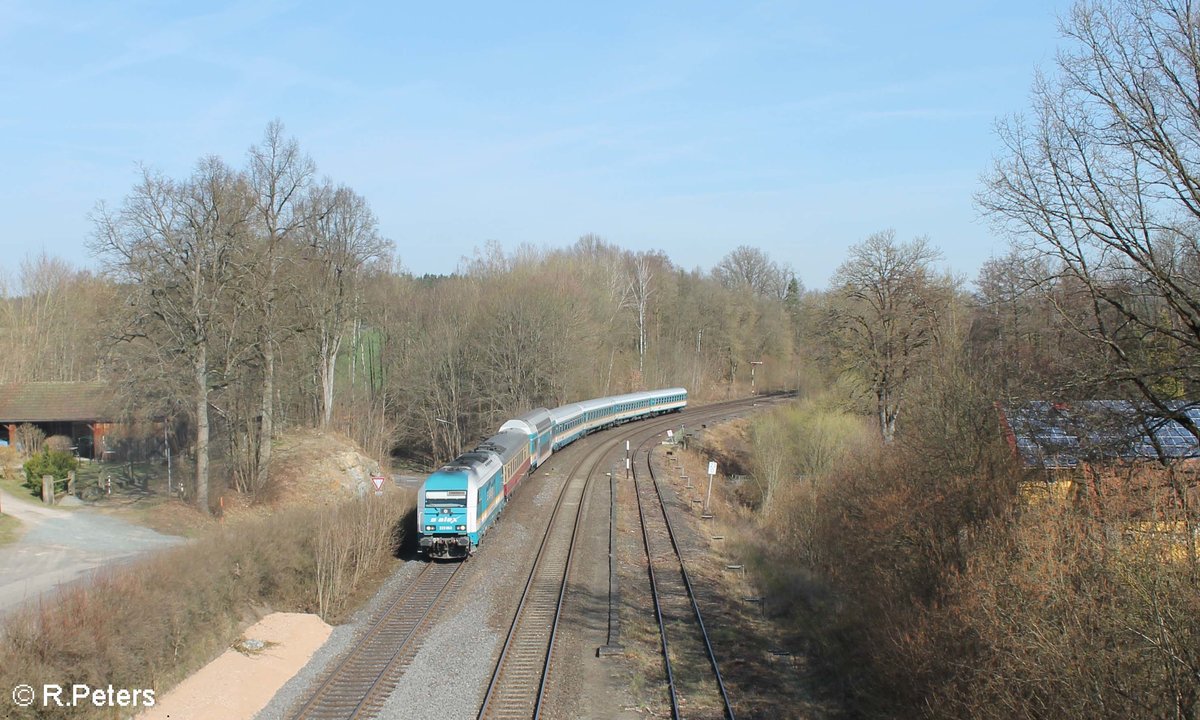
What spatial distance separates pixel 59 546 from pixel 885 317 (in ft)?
105

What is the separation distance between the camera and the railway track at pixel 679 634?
44.2 ft

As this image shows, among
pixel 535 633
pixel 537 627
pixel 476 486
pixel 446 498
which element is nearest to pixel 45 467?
pixel 446 498

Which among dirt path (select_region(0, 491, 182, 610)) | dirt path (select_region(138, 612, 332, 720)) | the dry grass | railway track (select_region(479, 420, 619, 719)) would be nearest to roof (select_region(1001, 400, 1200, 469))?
railway track (select_region(479, 420, 619, 719))

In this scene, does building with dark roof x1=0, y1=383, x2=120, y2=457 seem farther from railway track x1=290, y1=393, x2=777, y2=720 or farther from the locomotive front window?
railway track x1=290, y1=393, x2=777, y2=720

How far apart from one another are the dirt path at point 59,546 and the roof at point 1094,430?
1861 cm

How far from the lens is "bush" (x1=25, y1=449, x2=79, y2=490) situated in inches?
1248

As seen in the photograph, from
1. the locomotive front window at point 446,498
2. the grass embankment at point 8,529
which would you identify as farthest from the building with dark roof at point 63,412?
the locomotive front window at point 446,498

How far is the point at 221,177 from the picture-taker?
30078mm

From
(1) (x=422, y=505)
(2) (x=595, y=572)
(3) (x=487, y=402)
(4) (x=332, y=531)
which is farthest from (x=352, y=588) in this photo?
(3) (x=487, y=402)

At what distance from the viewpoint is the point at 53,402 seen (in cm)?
4275

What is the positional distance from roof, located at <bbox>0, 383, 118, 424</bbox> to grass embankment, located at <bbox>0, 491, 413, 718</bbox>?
90.7 feet

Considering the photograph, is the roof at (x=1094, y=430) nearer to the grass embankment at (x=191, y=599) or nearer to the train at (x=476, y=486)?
the train at (x=476, y=486)

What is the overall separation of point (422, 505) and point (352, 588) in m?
2.96

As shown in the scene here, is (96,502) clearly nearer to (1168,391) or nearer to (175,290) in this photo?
(175,290)
